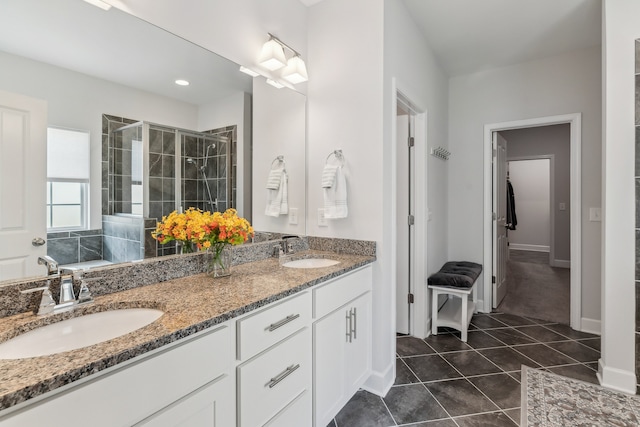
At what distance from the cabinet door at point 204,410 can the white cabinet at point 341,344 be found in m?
0.55

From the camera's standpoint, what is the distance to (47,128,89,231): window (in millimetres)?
1114

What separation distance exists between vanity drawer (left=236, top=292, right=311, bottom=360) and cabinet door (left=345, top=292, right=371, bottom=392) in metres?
0.47

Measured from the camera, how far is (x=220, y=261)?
5.04 ft

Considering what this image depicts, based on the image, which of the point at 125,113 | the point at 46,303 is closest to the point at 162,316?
the point at 46,303

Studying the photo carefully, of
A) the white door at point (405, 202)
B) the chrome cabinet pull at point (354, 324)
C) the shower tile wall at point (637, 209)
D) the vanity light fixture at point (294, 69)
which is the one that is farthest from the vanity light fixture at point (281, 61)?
the shower tile wall at point (637, 209)

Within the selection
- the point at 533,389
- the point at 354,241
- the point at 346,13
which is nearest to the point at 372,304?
the point at 354,241

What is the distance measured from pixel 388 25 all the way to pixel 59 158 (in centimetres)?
202

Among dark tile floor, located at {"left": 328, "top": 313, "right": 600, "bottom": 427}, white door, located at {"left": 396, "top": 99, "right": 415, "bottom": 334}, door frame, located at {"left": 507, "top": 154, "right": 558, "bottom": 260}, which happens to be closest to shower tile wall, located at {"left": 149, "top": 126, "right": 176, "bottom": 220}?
dark tile floor, located at {"left": 328, "top": 313, "right": 600, "bottom": 427}

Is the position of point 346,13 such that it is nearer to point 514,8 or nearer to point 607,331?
point 514,8

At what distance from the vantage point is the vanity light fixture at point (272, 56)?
6.45ft

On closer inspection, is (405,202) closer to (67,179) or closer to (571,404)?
(571,404)

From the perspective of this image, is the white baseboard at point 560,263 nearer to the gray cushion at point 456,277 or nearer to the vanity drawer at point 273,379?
the gray cushion at point 456,277

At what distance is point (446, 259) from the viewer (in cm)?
367

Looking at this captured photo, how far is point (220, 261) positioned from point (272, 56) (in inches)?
52.5
